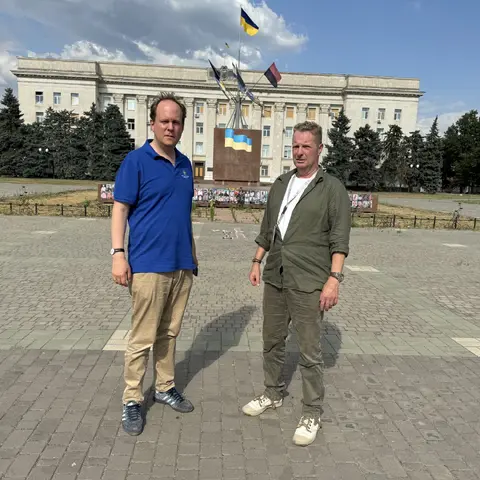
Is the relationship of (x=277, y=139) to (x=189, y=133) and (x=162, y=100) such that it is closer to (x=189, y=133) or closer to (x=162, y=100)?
(x=189, y=133)

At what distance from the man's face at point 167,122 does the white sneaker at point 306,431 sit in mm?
2062

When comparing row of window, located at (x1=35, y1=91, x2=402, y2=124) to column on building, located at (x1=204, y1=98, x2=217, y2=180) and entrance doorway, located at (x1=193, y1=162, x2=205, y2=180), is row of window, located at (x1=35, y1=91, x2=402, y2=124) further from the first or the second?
entrance doorway, located at (x1=193, y1=162, x2=205, y2=180)

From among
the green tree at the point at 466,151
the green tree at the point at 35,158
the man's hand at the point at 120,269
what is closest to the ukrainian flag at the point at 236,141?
the man's hand at the point at 120,269

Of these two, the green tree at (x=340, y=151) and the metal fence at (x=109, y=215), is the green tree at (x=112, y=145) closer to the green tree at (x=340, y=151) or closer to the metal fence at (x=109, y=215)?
the green tree at (x=340, y=151)

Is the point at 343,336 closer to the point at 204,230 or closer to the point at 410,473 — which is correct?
the point at 410,473

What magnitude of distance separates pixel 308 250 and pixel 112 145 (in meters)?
58.9

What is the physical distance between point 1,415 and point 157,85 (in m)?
73.0

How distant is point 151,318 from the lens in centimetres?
302

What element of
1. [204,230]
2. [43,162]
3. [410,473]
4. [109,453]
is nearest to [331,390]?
[410,473]

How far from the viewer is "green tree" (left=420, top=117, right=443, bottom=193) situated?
62.2 meters

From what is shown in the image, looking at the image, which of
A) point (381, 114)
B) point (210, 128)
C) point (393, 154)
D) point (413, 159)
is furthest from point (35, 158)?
point (381, 114)

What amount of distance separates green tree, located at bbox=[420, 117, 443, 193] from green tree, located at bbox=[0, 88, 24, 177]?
54.5 m

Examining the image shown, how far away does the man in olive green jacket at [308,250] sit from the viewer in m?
2.88

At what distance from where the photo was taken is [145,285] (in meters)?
2.94
